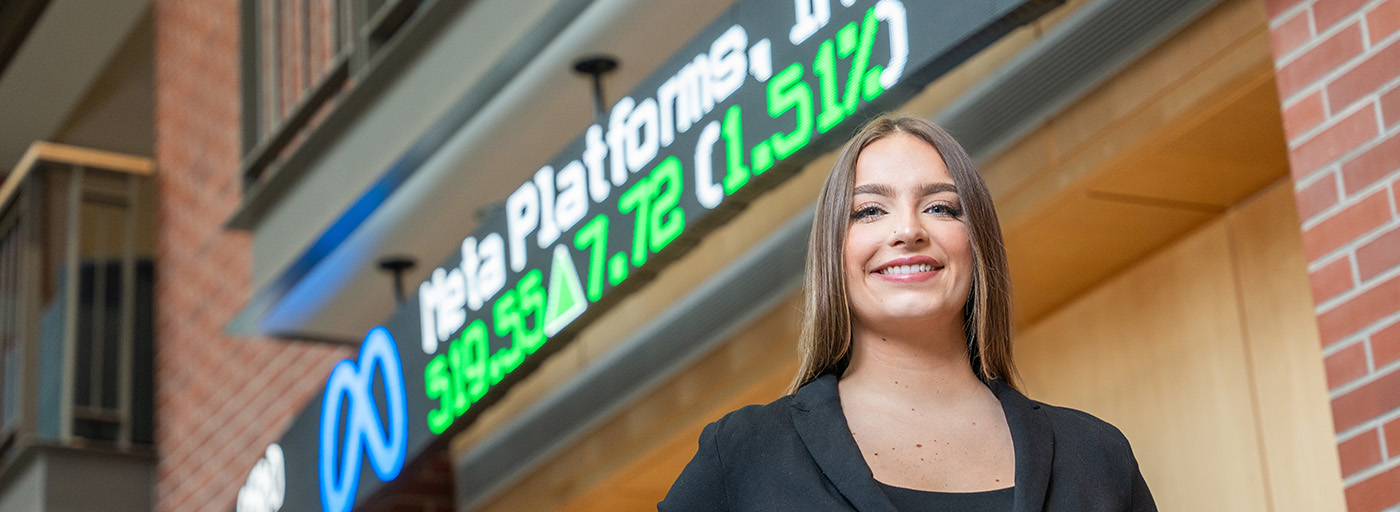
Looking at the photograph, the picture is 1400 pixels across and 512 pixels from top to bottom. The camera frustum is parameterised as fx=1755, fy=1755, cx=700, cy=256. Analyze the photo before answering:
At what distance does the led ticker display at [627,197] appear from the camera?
130 inches

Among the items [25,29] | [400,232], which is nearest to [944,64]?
[400,232]

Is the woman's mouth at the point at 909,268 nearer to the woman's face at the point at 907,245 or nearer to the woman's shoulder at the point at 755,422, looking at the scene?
the woman's face at the point at 907,245

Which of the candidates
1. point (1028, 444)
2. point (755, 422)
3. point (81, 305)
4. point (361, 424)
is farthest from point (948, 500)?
point (81, 305)

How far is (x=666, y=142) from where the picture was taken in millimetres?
3912

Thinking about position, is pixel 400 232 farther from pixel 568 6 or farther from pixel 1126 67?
pixel 1126 67

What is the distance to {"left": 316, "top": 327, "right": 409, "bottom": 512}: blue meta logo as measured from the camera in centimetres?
520

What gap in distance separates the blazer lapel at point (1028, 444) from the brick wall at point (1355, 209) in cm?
116

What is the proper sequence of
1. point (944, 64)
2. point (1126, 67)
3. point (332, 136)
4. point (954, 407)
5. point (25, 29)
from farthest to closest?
point (25, 29) < point (332, 136) < point (1126, 67) < point (944, 64) < point (954, 407)

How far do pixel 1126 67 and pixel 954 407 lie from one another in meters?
2.03

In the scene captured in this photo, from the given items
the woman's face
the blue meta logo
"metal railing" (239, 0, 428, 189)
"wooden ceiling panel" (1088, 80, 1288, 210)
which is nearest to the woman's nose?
the woman's face

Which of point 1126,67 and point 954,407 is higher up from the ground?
point 1126,67

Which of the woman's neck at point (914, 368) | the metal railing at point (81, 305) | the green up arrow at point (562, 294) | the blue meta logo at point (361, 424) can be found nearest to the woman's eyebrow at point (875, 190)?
the woman's neck at point (914, 368)

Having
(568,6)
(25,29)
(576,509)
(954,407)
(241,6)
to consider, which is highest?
(25,29)

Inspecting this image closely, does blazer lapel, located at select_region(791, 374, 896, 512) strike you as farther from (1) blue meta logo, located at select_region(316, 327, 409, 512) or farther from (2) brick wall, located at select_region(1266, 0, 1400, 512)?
(1) blue meta logo, located at select_region(316, 327, 409, 512)
